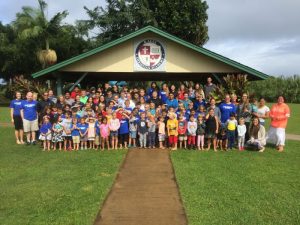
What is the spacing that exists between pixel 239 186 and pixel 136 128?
5.10 metres

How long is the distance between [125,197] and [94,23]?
32.7 metres

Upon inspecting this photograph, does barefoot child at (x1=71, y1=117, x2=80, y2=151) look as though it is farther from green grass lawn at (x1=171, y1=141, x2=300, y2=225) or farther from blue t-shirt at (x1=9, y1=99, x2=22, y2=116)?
green grass lawn at (x1=171, y1=141, x2=300, y2=225)

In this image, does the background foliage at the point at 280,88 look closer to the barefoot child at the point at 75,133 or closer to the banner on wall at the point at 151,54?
the banner on wall at the point at 151,54

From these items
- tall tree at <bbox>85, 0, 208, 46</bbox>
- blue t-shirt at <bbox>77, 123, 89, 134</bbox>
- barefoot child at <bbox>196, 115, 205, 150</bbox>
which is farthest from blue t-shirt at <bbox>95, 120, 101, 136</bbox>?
tall tree at <bbox>85, 0, 208, 46</bbox>

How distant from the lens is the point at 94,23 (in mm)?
37438

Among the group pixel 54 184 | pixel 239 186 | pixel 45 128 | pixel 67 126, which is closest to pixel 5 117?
pixel 45 128

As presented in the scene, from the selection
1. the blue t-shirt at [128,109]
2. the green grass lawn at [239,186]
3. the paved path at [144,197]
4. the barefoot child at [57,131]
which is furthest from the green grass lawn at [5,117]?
the paved path at [144,197]

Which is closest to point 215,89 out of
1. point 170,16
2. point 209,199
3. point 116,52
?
point 116,52

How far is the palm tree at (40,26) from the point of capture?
1419 inches

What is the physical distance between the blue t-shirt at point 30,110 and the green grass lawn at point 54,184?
1.27 meters

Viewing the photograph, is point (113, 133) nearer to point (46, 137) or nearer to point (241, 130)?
point (46, 137)

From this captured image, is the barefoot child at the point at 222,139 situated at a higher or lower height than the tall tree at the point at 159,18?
lower

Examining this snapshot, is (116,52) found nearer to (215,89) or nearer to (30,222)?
(215,89)

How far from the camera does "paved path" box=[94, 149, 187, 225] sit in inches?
230
